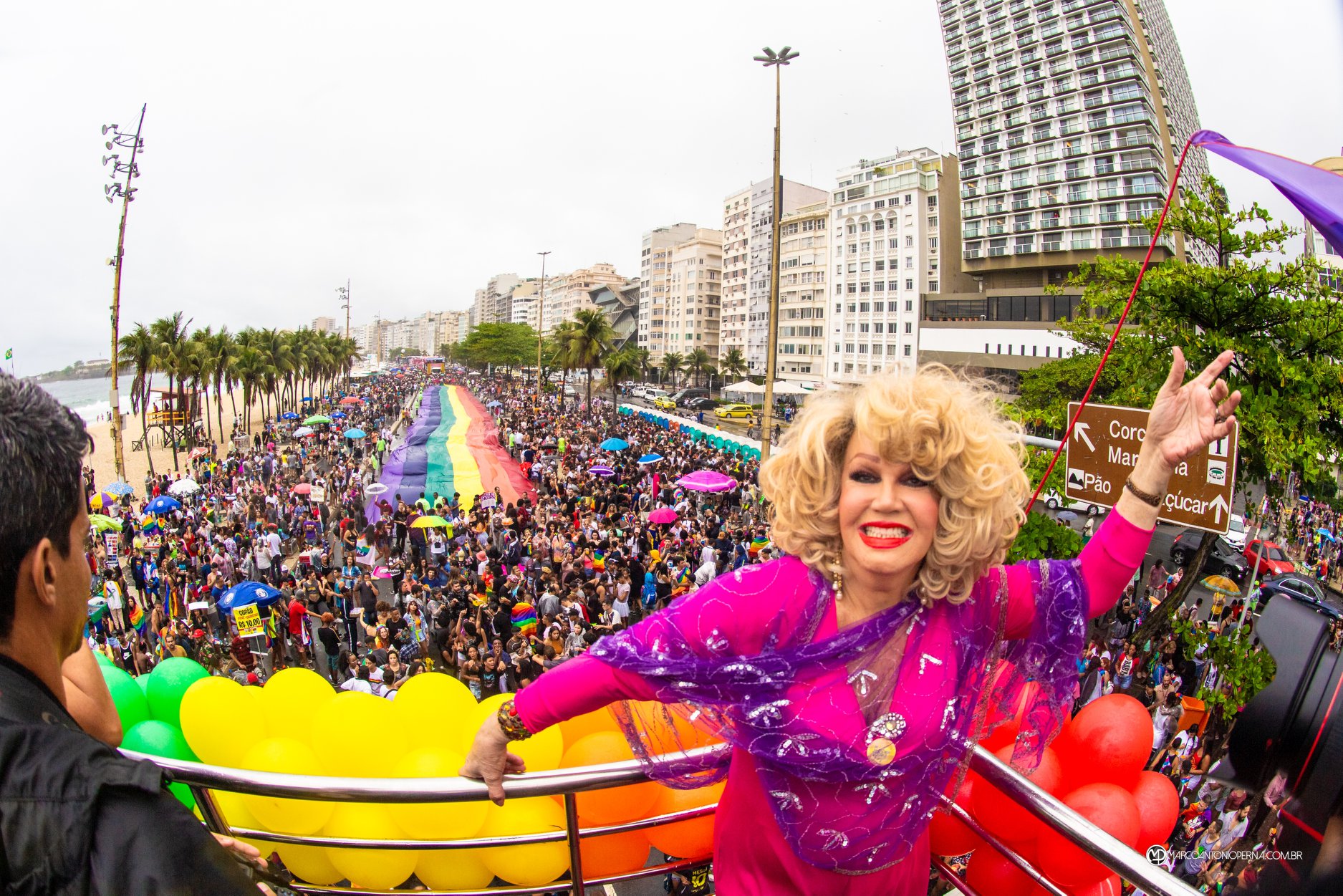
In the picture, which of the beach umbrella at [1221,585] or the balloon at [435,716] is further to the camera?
the beach umbrella at [1221,585]

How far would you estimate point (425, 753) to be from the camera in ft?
7.89

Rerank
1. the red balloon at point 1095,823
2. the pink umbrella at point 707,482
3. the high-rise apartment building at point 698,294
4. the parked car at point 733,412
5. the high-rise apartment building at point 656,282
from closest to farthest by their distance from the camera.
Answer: the red balloon at point 1095,823
the pink umbrella at point 707,482
the parked car at point 733,412
the high-rise apartment building at point 698,294
the high-rise apartment building at point 656,282

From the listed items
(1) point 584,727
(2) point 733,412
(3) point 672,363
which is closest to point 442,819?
(1) point 584,727

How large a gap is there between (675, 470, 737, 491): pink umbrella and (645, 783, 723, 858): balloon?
517 inches

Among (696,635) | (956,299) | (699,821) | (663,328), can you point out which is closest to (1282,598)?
(699,821)

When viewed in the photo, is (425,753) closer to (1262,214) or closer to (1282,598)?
(1282,598)

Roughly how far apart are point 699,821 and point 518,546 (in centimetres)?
1116

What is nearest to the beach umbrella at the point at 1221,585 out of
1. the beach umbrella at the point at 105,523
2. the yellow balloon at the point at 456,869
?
the yellow balloon at the point at 456,869

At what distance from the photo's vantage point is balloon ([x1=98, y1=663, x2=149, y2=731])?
101 inches

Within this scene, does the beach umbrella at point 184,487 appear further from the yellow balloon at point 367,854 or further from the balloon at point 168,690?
the yellow balloon at point 367,854

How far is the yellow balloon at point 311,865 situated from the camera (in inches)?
91.7

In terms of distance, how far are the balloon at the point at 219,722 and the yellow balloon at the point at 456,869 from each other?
0.78m

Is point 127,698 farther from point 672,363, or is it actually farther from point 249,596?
point 672,363

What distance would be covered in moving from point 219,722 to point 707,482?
13.3 meters
